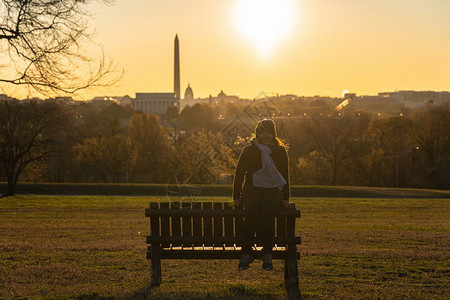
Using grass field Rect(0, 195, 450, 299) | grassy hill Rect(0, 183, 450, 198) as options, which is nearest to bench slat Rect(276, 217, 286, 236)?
grass field Rect(0, 195, 450, 299)

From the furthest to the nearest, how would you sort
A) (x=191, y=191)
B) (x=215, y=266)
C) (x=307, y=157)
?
(x=307, y=157) < (x=191, y=191) < (x=215, y=266)

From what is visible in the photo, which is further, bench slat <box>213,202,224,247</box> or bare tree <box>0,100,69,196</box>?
bare tree <box>0,100,69,196</box>

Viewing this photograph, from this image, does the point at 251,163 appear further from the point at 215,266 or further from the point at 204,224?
the point at 215,266

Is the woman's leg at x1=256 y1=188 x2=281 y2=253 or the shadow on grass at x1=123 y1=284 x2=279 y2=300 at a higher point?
the woman's leg at x1=256 y1=188 x2=281 y2=253

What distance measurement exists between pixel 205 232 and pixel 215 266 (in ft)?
8.88

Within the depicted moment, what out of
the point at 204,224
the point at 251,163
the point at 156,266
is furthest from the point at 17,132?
the point at 251,163

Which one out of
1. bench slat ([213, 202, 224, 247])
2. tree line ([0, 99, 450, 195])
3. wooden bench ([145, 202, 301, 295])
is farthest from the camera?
tree line ([0, 99, 450, 195])

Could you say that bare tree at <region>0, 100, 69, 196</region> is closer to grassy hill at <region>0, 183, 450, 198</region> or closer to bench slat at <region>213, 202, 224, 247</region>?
grassy hill at <region>0, 183, 450, 198</region>

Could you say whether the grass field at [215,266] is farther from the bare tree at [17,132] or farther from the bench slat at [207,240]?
the bare tree at [17,132]

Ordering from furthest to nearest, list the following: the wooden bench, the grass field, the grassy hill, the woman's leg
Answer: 1. the grassy hill
2. the wooden bench
3. the woman's leg
4. the grass field

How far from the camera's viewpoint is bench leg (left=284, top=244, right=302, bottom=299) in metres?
9.08

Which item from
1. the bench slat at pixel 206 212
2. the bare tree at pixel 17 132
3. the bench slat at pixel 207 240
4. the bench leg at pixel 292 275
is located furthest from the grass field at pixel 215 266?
the bare tree at pixel 17 132

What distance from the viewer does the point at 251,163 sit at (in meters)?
9.51

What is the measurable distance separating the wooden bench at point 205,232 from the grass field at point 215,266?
39 cm
